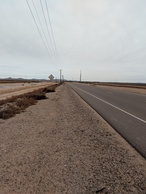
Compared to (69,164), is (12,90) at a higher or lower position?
lower

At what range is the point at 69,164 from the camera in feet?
15.6

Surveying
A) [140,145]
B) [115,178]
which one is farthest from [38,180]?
[140,145]

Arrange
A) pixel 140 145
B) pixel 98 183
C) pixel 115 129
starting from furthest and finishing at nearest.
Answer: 1. pixel 115 129
2. pixel 140 145
3. pixel 98 183

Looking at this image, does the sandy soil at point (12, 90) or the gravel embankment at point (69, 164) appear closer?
the gravel embankment at point (69, 164)

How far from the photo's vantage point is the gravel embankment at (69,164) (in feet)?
12.2

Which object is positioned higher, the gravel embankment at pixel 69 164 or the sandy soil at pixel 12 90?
the gravel embankment at pixel 69 164

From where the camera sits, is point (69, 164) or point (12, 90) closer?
point (69, 164)

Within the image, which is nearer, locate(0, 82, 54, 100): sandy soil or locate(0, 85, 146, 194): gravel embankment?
locate(0, 85, 146, 194): gravel embankment

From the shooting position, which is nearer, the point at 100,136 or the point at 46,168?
the point at 46,168

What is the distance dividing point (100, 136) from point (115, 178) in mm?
3337

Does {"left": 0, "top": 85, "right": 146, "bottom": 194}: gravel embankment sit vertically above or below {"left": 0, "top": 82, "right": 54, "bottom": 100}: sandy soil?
above

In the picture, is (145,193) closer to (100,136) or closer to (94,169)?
(94,169)

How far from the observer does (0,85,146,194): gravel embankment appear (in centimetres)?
373

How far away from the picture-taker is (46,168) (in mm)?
4531
